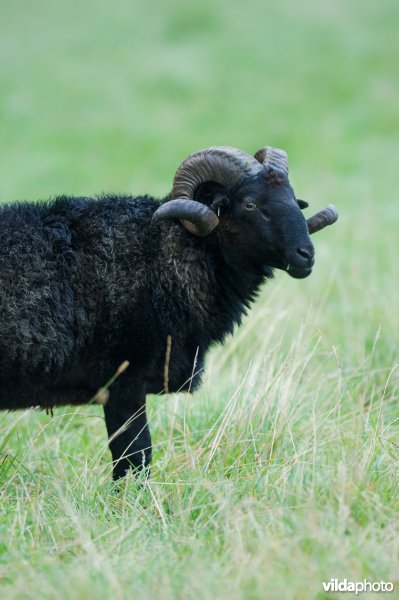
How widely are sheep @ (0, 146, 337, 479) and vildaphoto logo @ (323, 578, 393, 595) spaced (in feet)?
6.89

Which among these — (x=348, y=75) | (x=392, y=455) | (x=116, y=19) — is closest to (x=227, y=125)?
(x=348, y=75)

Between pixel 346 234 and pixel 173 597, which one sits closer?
pixel 173 597

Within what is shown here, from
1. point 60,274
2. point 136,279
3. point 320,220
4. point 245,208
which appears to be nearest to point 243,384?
point 136,279

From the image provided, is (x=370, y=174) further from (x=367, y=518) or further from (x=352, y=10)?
(x=367, y=518)

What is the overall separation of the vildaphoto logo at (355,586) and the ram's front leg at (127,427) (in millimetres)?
2215

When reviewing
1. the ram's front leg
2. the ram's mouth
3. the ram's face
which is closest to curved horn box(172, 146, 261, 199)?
the ram's face

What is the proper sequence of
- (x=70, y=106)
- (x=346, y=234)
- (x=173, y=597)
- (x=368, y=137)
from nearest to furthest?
(x=173, y=597), (x=346, y=234), (x=368, y=137), (x=70, y=106)

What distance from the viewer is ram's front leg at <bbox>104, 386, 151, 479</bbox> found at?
625 cm

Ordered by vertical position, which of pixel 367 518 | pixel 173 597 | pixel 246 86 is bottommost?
pixel 173 597

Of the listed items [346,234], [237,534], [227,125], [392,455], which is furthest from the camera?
[227,125]

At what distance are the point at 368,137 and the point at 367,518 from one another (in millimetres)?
21820

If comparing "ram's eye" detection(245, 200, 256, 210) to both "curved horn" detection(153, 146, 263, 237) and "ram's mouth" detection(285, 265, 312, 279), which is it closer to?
"curved horn" detection(153, 146, 263, 237)

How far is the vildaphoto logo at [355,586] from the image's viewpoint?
4254mm

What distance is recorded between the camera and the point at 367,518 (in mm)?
4938
